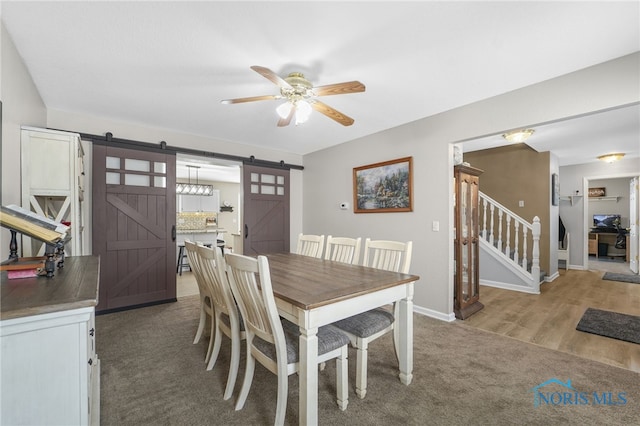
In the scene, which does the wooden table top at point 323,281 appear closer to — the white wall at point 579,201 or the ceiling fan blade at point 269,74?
the ceiling fan blade at point 269,74

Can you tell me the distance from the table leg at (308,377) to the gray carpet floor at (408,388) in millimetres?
270

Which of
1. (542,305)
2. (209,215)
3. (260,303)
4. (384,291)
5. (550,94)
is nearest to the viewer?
(260,303)

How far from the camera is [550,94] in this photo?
95.2 inches

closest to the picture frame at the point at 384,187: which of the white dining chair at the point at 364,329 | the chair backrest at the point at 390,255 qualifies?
the chair backrest at the point at 390,255

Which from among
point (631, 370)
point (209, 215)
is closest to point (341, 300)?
point (631, 370)

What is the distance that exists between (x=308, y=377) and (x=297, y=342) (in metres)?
0.25

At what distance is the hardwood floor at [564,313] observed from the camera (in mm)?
2465

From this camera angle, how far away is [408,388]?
6.26ft

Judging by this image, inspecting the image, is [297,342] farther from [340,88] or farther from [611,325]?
[611,325]

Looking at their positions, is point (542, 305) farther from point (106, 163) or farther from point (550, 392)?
point (106, 163)

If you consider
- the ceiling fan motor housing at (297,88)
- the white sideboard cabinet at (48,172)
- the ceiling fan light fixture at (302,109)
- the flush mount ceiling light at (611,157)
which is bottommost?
the white sideboard cabinet at (48,172)

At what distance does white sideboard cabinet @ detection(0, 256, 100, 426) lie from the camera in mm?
904

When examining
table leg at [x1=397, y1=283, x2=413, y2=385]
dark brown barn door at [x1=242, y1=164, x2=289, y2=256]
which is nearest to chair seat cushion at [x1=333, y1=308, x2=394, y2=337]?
table leg at [x1=397, y1=283, x2=413, y2=385]

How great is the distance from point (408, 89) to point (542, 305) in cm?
342
